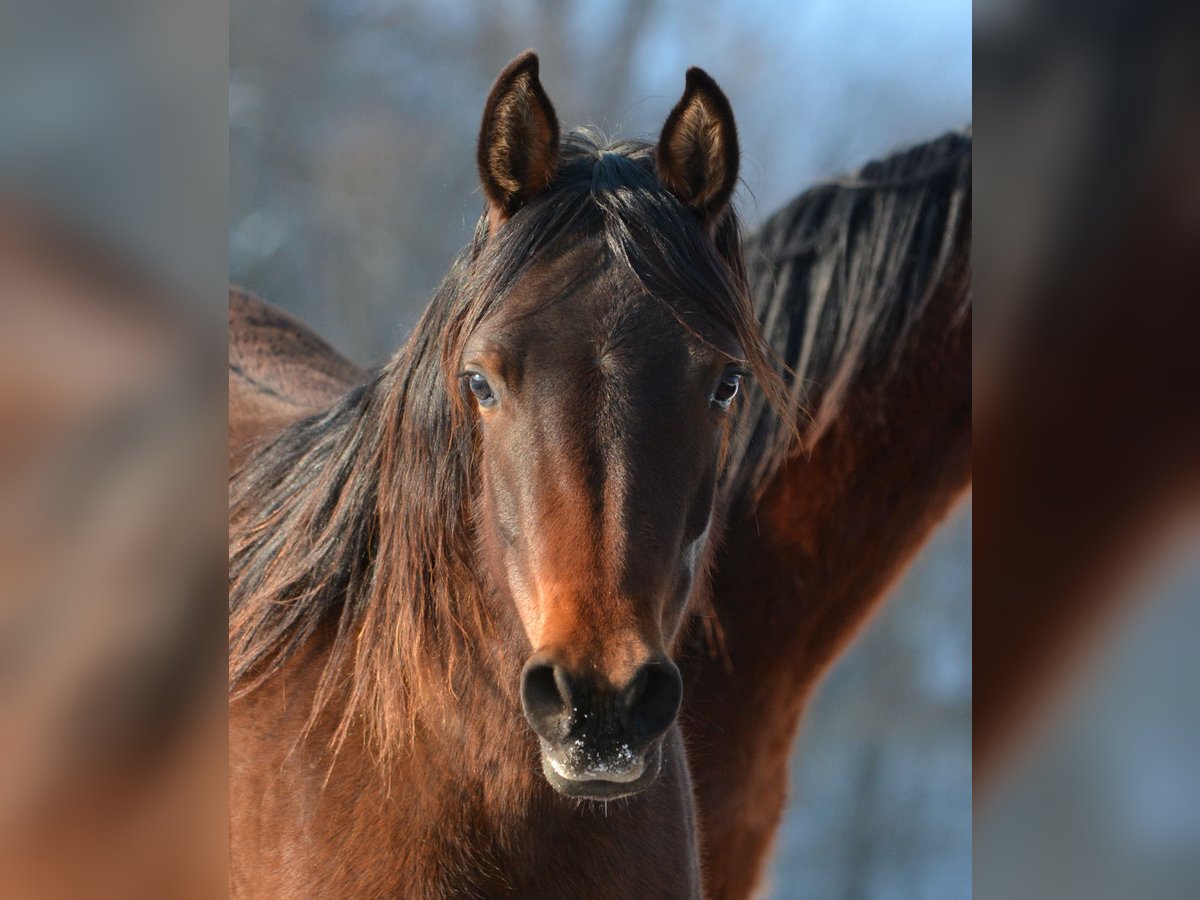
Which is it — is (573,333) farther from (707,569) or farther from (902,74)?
(902,74)

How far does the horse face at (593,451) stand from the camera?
79 cm

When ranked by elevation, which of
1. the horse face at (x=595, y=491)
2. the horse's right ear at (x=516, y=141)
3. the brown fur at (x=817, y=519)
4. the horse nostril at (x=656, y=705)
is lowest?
the brown fur at (x=817, y=519)

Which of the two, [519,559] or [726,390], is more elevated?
[726,390]

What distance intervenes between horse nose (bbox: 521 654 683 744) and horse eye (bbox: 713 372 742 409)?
283 millimetres

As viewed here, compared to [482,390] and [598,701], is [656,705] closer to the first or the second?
[598,701]

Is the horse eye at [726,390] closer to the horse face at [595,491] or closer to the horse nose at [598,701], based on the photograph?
the horse face at [595,491]

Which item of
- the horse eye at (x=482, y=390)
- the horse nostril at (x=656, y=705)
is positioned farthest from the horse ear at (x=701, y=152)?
the horse nostril at (x=656, y=705)

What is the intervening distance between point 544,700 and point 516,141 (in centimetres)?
55

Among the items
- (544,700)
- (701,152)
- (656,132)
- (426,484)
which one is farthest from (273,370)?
(544,700)

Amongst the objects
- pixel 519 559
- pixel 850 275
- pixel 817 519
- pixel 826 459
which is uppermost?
pixel 850 275

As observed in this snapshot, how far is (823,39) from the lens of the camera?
6.06ft

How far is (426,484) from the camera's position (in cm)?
99

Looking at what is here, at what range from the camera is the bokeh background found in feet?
6.13

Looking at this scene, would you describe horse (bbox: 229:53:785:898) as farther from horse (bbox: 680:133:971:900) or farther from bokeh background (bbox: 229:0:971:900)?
bokeh background (bbox: 229:0:971:900)
